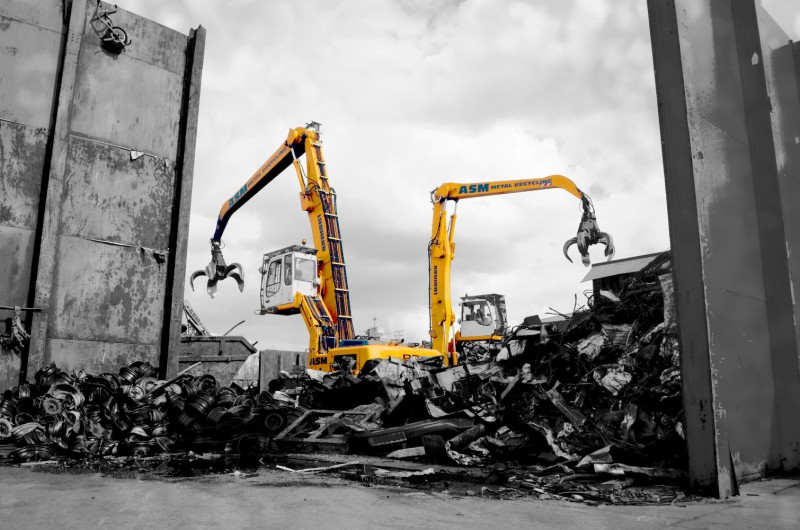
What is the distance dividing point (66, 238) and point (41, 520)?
6387mm

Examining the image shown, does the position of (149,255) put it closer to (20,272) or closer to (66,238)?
(66,238)

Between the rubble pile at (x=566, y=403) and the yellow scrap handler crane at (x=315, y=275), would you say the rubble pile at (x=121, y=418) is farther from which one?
the yellow scrap handler crane at (x=315, y=275)

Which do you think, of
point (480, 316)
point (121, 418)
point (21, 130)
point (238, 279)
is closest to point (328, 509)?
point (121, 418)

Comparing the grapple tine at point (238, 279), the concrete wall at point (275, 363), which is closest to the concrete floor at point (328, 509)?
the concrete wall at point (275, 363)

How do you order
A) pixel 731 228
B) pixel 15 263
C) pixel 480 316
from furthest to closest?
pixel 480 316 → pixel 15 263 → pixel 731 228

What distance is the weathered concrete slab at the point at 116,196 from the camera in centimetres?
846

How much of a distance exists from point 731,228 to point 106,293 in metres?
8.11

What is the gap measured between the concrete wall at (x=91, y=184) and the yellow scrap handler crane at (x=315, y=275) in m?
3.16

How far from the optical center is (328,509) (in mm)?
3209

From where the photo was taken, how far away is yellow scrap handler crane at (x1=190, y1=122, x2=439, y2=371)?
11.7 metres

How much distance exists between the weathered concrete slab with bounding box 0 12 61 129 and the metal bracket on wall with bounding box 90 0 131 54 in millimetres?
645

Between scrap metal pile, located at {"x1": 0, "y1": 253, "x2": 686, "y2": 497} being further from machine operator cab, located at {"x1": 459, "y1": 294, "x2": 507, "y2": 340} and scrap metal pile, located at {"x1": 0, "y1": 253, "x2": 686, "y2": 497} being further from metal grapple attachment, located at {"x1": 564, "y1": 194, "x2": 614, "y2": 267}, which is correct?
machine operator cab, located at {"x1": 459, "y1": 294, "x2": 507, "y2": 340}

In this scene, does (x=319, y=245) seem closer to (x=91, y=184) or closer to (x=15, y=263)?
(x=91, y=184)

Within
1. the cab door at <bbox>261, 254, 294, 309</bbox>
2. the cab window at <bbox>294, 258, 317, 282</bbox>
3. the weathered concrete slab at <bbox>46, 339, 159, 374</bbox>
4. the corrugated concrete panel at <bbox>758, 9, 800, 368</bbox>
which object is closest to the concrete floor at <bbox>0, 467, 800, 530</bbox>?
the corrugated concrete panel at <bbox>758, 9, 800, 368</bbox>
